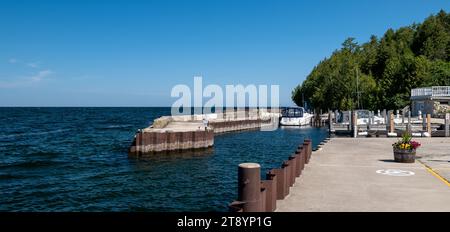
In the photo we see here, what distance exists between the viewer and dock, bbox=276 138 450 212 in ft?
31.6

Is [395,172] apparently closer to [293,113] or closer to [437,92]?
[437,92]

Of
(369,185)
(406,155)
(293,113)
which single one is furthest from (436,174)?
(293,113)

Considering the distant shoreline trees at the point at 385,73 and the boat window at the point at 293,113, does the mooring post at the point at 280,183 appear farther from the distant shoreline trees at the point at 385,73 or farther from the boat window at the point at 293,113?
the boat window at the point at 293,113

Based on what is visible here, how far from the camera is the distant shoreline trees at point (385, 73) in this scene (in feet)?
232

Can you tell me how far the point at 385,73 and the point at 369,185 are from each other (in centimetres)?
7404

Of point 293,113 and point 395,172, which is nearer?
point 395,172

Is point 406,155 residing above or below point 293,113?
below

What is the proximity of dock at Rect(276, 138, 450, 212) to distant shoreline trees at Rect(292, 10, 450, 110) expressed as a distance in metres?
56.5

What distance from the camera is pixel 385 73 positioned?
8019cm

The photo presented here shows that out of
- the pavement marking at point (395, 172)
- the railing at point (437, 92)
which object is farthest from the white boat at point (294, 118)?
the pavement marking at point (395, 172)

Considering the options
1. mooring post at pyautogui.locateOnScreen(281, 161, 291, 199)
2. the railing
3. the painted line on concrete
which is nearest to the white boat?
the railing

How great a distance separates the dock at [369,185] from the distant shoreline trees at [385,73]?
56497 millimetres

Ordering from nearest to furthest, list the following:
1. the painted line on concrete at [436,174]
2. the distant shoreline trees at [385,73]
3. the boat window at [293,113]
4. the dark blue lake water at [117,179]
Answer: the painted line on concrete at [436,174] → the dark blue lake water at [117,179] → the distant shoreline trees at [385,73] → the boat window at [293,113]
